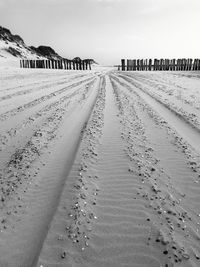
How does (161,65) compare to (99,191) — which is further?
(161,65)

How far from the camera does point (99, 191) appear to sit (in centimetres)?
331

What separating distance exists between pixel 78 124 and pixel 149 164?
8.22 feet

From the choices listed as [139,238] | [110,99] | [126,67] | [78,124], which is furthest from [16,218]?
[126,67]

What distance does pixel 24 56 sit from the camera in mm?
43312

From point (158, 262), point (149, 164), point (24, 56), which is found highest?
point (24, 56)

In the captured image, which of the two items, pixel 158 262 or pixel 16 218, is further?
pixel 16 218

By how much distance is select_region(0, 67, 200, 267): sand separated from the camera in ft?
7.82

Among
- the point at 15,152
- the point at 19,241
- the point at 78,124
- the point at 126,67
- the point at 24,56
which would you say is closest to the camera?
the point at 19,241

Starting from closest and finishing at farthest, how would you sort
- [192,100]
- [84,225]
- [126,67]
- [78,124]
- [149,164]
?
[84,225]
[149,164]
[78,124]
[192,100]
[126,67]

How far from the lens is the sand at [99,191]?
2383 millimetres

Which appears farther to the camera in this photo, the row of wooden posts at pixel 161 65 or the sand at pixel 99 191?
the row of wooden posts at pixel 161 65

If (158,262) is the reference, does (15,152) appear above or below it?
above

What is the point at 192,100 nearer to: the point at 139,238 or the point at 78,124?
the point at 78,124

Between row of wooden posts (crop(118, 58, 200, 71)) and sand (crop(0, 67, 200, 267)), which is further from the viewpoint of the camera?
row of wooden posts (crop(118, 58, 200, 71))
